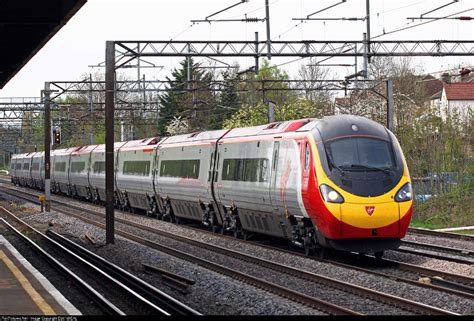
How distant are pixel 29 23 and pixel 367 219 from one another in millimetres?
8068

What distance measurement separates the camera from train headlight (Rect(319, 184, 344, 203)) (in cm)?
1697

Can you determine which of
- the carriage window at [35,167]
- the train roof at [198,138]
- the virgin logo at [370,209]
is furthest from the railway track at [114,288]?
the carriage window at [35,167]

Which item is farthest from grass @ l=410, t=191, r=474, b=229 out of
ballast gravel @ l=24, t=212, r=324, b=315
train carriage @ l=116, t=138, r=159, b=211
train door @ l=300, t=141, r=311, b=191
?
train door @ l=300, t=141, r=311, b=191

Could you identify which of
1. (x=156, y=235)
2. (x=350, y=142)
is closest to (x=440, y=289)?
(x=350, y=142)

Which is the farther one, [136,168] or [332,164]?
[136,168]

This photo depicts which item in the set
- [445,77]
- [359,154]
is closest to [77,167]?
[445,77]

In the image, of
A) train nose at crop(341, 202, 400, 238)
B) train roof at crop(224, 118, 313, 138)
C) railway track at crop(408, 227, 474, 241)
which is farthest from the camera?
railway track at crop(408, 227, 474, 241)

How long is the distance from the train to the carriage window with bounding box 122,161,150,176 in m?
4.32

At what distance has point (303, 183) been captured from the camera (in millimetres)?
17922

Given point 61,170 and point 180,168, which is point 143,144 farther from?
point 61,170

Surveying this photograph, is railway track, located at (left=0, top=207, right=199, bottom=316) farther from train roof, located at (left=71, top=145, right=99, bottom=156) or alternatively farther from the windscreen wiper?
train roof, located at (left=71, top=145, right=99, bottom=156)

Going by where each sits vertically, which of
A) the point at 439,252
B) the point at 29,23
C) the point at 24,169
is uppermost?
the point at 29,23

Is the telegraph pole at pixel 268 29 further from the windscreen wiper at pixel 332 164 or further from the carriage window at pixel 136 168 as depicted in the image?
the carriage window at pixel 136 168

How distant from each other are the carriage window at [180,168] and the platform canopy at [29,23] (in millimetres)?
6888
